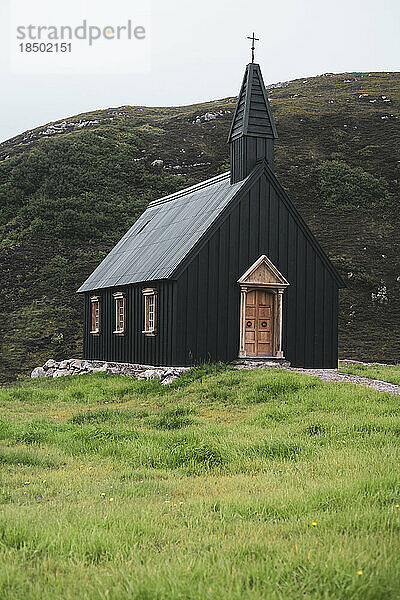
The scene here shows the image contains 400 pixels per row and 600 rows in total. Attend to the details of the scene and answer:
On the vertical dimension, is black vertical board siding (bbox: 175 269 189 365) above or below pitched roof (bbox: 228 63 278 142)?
below

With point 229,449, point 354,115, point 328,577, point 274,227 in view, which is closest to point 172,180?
point 354,115

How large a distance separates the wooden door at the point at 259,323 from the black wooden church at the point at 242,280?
0.10ft

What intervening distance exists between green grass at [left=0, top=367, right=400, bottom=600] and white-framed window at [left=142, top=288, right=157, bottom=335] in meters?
6.79

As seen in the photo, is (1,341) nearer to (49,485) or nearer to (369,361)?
(369,361)

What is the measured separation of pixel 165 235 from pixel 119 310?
3.15m

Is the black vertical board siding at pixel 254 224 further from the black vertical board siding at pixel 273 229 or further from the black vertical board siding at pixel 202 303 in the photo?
the black vertical board siding at pixel 202 303

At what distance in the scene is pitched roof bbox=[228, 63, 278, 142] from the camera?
22.2 meters

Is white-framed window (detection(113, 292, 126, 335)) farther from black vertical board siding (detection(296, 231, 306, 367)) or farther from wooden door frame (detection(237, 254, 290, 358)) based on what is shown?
black vertical board siding (detection(296, 231, 306, 367))

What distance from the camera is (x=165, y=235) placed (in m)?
24.5

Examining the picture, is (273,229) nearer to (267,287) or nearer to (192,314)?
(267,287)

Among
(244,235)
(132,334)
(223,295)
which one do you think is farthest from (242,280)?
(132,334)

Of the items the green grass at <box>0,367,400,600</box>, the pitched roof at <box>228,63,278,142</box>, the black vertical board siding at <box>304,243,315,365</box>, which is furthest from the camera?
the pitched roof at <box>228,63,278,142</box>

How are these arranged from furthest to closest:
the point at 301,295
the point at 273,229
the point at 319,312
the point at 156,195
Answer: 1. the point at 156,195
2. the point at 319,312
3. the point at 301,295
4. the point at 273,229

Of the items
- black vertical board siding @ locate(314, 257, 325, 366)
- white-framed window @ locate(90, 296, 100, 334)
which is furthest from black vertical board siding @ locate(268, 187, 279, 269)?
white-framed window @ locate(90, 296, 100, 334)
